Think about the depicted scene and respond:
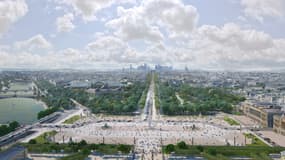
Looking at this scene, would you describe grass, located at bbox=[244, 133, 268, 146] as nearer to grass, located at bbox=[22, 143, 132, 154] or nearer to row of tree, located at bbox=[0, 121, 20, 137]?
grass, located at bbox=[22, 143, 132, 154]

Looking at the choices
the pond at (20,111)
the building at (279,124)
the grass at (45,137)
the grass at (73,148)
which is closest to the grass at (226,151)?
the grass at (73,148)

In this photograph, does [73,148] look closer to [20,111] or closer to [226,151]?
[226,151]

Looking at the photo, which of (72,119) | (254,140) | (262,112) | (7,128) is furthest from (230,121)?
(7,128)

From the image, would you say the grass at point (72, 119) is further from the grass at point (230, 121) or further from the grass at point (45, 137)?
the grass at point (230, 121)

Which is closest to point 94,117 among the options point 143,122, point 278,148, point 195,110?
point 143,122

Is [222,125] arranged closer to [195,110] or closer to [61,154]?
[195,110]
